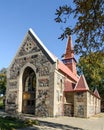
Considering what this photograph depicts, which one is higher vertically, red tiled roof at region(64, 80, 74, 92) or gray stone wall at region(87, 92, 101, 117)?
red tiled roof at region(64, 80, 74, 92)

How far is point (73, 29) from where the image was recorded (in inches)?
428

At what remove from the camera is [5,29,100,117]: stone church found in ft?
91.6

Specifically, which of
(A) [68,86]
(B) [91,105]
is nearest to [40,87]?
(A) [68,86]

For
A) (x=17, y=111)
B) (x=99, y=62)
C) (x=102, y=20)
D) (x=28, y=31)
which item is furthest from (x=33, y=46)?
(x=102, y=20)

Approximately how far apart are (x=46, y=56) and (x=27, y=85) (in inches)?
233

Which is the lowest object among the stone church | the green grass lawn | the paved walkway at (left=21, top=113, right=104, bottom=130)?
the paved walkway at (left=21, top=113, right=104, bottom=130)

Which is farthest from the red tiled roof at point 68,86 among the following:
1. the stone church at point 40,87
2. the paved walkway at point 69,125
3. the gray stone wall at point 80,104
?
the paved walkway at point 69,125

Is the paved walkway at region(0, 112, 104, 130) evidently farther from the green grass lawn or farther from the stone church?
the stone church

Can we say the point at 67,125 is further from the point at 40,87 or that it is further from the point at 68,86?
the point at 68,86

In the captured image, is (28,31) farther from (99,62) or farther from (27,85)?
(99,62)

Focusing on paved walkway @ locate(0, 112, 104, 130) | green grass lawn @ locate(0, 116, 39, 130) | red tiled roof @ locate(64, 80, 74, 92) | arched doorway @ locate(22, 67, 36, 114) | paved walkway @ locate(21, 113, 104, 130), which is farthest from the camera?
red tiled roof @ locate(64, 80, 74, 92)

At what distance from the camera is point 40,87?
94.7 ft

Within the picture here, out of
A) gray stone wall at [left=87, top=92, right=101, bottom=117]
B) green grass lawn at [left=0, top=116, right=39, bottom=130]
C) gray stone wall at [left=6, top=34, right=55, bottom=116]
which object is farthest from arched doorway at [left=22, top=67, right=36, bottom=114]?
green grass lawn at [left=0, top=116, right=39, bottom=130]

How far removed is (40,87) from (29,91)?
3252 millimetres
